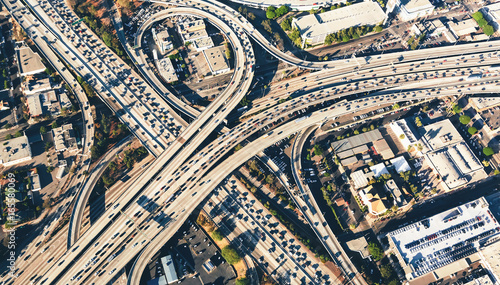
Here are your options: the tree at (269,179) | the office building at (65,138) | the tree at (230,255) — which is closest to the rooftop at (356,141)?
the tree at (269,179)

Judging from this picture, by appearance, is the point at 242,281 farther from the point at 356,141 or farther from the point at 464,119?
the point at 464,119

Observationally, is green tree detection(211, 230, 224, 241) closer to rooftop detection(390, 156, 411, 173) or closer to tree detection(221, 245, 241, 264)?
tree detection(221, 245, 241, 264)

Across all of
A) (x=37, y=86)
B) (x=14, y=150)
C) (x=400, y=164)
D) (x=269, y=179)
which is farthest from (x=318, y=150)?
(x=37, y=86)

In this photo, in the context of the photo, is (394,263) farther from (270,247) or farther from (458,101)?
(458,101)

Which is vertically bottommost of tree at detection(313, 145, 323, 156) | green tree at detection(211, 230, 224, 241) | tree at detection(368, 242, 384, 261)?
tree at detection(368, 242, 384, 261)

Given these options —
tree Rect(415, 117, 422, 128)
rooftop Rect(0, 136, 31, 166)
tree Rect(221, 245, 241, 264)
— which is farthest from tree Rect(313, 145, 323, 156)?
rooftop Rect(0, 136, 31, 166)
